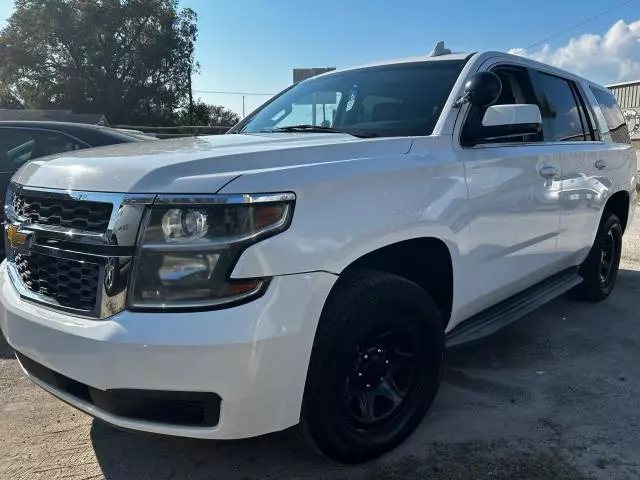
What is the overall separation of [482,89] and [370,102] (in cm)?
75

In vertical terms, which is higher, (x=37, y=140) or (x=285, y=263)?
(x=37, y=140)

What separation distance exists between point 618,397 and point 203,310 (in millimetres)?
2564

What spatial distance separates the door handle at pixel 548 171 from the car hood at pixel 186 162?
125 cm

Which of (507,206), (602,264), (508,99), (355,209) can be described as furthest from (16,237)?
(602,264)

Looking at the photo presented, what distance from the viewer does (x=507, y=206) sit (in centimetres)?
329

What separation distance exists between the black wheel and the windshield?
962mm

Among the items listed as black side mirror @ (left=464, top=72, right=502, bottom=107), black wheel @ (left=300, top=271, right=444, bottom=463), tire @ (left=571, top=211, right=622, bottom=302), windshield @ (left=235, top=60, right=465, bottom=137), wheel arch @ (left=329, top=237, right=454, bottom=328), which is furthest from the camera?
tire @ (left=571, top=211, right=622, bottom=302)

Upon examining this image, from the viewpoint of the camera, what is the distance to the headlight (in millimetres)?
Answer: 2051

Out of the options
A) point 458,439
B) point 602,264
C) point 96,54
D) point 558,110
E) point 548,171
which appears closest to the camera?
point 458,439

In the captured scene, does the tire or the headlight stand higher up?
the headlight

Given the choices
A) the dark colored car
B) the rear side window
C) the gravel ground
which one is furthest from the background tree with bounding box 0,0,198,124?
the gravel ground

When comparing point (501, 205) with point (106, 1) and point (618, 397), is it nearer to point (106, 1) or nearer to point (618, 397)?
point (618, 397)

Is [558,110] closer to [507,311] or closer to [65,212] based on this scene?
[507,311]

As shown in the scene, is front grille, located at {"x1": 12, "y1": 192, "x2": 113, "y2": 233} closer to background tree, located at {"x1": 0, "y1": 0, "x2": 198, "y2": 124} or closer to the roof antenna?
the roof antenna
